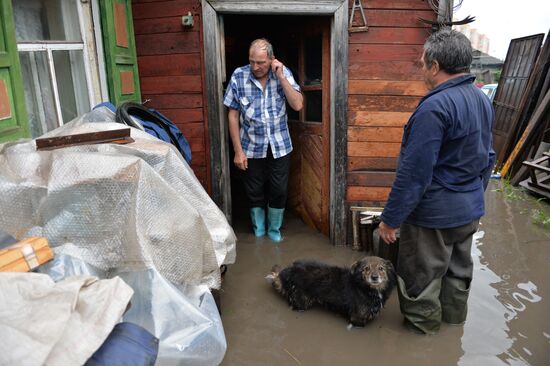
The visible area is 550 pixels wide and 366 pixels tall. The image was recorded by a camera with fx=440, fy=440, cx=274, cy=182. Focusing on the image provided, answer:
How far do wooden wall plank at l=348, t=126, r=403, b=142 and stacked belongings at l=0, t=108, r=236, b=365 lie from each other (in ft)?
8.38

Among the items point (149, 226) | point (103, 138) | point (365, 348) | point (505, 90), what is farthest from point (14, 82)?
point (505, 90)

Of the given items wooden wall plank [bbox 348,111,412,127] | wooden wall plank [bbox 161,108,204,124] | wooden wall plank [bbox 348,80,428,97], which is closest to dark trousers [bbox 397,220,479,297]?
wooden wall plank [bbox 348,111,412,127]

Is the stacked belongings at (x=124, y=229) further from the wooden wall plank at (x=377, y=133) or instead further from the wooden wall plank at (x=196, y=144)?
the wooden wall plank at (x=377, y=133)

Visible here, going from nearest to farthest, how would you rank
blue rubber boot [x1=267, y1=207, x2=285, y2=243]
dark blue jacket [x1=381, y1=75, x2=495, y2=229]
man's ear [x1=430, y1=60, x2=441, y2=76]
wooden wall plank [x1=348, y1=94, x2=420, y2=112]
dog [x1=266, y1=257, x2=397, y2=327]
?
dark blue jacket [x1=381, y1=75, x2=495, y2=229] < man's ear [x1=430, y1=60, x2=441, y2=76] < dog [x1=266, y1=257, x2=397, y2=327] < wooden wall plank [x1=348, y1=94, x2=420, y2=112] < blue rubber boot [x1=267, y1=207, x2=285, y2=243]

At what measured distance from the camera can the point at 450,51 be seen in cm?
266

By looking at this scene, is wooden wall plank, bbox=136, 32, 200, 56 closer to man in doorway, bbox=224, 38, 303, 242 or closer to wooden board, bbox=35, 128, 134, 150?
man in doorway, bbox=224, 38, 303, 242

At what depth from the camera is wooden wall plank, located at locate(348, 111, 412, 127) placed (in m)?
4.45

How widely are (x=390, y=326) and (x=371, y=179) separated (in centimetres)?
174

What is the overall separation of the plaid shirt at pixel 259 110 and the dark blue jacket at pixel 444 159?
1848 millimetres

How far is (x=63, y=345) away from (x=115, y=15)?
340 centimetres

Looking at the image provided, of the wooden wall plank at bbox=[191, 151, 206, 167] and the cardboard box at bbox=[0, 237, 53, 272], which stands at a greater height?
the cardboard box at bbox=[0, 237, 53, 272]

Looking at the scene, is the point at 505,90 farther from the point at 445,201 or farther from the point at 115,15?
the point at 115,15

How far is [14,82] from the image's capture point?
8.81ft

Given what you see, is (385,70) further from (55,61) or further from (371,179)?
(55,61)
